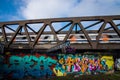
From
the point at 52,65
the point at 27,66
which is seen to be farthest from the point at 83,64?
the point at 27,66

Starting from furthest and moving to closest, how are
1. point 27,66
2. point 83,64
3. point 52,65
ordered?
point 83,64, point 52,65, point 27,66

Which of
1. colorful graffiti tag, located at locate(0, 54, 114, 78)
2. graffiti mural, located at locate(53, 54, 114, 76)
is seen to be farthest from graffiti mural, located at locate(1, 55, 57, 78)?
graffiti mural, located at locate(53, 54, 114, 76)

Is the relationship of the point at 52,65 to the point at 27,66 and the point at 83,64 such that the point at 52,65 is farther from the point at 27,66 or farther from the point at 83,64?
the point at 83,64

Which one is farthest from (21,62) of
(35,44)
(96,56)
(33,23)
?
(96,56)

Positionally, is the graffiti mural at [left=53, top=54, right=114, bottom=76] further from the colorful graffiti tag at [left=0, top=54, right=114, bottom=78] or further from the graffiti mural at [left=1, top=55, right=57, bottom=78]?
the graffiti mural at [left=1, top=55, right=57, bottom=78]

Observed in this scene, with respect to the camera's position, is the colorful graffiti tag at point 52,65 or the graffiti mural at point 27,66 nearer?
the graffiti mural at point 27,66

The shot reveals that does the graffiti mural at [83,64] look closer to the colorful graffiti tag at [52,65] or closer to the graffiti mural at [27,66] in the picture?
the colorful graffiti tag at [52,65]

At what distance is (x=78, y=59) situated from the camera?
27.2 meters

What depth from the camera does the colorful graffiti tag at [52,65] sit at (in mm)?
24580

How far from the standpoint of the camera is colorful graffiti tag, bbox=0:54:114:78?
24.6m

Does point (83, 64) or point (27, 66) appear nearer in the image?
point (27, 66)

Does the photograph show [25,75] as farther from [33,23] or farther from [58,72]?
[33,23]

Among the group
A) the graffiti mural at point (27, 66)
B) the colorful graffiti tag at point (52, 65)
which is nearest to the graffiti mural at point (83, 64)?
the colorful graffiti tag at point (52, 65)

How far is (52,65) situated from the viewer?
1024 inches
